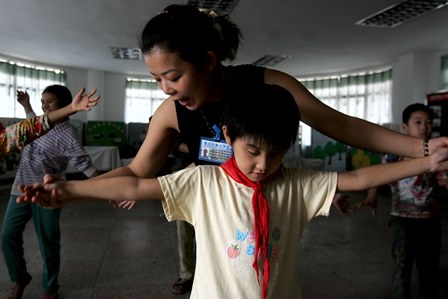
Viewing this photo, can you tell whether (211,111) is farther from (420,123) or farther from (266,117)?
(420,123)

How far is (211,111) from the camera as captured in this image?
49.8 inches

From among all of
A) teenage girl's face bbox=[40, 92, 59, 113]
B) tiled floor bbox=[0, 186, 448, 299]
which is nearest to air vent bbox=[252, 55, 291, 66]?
tiled floor bbox=[0, 186, 448, 299]

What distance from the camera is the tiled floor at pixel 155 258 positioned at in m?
2.82

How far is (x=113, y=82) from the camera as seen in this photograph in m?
11.1

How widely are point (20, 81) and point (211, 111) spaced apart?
944 centimetres

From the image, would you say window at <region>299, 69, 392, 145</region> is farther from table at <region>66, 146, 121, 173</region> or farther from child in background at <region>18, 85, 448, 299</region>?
child in background at <region>18, 85, 448, 299</region>

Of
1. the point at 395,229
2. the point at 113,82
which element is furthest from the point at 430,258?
the point at 113,82

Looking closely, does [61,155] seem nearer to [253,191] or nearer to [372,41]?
[253,191]

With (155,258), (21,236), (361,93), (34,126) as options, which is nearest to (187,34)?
(34,126)

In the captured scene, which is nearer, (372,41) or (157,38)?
(157,38)

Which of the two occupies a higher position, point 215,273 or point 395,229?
point 215,273

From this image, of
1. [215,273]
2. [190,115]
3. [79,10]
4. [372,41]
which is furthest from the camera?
[372,41]

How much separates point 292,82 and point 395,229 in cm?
165

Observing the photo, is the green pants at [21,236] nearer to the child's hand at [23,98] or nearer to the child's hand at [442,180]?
the child's hand at [23,98]
